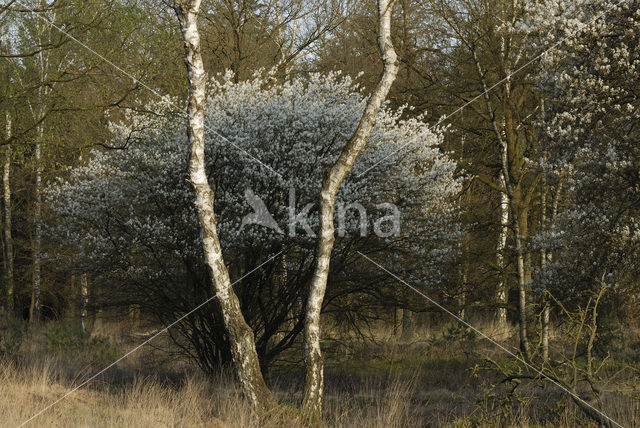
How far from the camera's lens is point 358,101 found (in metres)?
12.0

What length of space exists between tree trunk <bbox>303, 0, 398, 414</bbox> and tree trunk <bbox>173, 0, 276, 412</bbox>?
1.60ft

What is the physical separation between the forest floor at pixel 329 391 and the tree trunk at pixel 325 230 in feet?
1.54

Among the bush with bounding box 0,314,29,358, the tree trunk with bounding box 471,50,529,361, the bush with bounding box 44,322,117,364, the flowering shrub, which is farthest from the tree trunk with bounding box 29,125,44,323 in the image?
the tree trunk with bounding box 471,50,529,361

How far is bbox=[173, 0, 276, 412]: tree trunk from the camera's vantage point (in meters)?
6.72

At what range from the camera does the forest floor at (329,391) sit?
6.43m

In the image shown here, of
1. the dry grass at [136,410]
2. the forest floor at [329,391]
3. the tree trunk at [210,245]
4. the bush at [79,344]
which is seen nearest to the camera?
the dry grass at [136,410]

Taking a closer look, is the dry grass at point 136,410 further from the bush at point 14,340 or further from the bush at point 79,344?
the bush at point 79,344

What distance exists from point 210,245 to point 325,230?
1.29 m

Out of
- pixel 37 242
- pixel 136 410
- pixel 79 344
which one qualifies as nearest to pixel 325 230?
pixel 136 410

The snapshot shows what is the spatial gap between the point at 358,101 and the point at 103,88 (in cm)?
454

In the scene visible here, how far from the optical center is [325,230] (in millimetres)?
7215

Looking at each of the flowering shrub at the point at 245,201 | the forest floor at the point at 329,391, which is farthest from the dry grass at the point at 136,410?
the flowering shrub at the point at 245,201

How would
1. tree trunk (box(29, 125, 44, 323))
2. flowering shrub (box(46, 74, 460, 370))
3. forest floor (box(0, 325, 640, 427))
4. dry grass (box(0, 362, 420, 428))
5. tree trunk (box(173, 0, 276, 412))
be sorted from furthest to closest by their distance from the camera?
tree trunk (box(29, 125, 44, 323)), flowering shrub (box(46, 74, 460, 370)), tree trunk (box(173, 0, 276, 412)), forest floor (box(0, 325, 640, 427)), dry grass (box(0, 362, 420, 428))

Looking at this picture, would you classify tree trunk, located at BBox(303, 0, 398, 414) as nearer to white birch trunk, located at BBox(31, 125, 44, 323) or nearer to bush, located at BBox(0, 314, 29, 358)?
bush, located at BBox(0, 314, 29, 358)
